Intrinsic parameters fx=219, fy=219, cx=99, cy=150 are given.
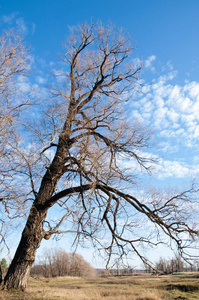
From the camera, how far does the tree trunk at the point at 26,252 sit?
6.18 metres

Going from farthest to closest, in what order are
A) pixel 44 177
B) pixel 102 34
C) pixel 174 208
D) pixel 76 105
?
pixel 102 34 < pixel 76 105 < pixel 44 177 < pixel 174 208

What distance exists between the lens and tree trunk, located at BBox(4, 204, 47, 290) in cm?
618

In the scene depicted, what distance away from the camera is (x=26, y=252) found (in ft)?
21.2

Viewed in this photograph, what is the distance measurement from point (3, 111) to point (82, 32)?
548cm

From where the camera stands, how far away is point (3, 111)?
677cm

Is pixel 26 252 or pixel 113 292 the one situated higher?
pixel 26 252

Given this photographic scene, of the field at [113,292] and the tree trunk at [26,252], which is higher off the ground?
the tree trunk at [26,252]

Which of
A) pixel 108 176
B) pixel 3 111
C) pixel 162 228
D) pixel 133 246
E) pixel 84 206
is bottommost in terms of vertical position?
pixel 133 246

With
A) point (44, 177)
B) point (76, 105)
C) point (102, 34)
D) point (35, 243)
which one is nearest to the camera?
point (35, 243)

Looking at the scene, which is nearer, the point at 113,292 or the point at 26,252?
the point at 26,252

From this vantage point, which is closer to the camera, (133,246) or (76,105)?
(133,246)

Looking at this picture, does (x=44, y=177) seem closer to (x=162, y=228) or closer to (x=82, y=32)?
(x=162, y=228)

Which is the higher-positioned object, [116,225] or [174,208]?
[174,208]

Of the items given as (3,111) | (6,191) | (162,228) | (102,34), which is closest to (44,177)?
(6,191)
